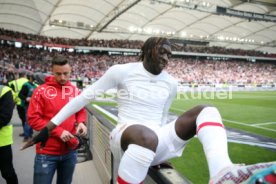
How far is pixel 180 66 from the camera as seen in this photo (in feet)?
160

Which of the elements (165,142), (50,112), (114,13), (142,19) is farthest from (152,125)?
(142,19)

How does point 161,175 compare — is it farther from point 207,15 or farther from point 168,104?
point 207,15

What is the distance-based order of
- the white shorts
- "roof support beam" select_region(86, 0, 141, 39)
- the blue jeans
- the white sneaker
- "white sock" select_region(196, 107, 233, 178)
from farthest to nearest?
1. "roof support beam" select_region(86, 0, 141, 39)
2. the blue jeans
3. the white shorts
4. "white sock" select_region(196, 107, 233, 178)
5. the white sneaker

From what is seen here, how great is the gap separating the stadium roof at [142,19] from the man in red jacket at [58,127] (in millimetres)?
26453

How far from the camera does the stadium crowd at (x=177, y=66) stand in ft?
108

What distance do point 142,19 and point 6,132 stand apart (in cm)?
3611

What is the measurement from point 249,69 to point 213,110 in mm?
59621

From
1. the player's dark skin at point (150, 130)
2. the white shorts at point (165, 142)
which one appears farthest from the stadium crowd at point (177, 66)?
the white shorts at point (165, 142)

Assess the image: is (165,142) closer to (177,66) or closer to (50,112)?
(50,112)

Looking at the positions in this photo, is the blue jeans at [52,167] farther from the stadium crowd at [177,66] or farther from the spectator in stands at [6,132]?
the stadium crowd at [177,66]

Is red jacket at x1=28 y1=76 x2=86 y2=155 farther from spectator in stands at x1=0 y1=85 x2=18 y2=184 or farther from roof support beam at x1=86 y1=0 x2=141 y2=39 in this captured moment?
roof support beam at x1=86 y1=0 x2=141 y2=39

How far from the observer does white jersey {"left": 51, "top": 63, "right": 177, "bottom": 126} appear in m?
2.07

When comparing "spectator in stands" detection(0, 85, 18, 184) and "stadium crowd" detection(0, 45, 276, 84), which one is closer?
"spectator in stands" detection(0, 85, 18, 184)

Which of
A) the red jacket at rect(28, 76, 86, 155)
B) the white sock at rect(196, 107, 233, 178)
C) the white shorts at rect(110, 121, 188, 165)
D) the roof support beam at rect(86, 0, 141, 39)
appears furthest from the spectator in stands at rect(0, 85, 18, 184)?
the roof support beam at rect(86, 0, 141, 39)
